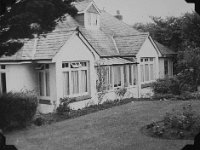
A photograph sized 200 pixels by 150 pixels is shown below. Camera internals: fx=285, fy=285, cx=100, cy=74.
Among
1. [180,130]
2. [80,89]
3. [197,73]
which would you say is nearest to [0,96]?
[80,89]

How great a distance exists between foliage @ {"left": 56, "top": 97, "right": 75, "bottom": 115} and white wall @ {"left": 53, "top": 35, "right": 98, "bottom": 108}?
0.20 meters

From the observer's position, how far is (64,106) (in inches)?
378

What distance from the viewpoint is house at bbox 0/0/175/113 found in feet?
27.9

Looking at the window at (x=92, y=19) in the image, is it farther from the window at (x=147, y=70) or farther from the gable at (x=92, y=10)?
the window at (x=147, y=70)

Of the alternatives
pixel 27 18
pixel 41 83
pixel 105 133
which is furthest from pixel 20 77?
pixel 105 133

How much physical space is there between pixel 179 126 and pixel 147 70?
349cm

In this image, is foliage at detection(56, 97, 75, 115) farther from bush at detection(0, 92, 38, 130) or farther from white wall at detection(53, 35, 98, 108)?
bush at detection(0, 92, 38, 130)

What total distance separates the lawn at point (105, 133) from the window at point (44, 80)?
1330 mm

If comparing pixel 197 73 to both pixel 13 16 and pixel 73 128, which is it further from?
pixel 13 16

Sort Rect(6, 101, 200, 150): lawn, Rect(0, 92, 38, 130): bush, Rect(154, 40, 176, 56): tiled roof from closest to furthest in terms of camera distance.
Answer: Rect(6, 101, 200, 150): lawn → Rect(0, 92, 38, 130): bush → Rect(154, 40, 176, 56): tiled roof

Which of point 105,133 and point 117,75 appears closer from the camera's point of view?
point 105,133

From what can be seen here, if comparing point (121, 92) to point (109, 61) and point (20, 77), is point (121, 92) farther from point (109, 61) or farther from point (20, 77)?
point (20, 77)

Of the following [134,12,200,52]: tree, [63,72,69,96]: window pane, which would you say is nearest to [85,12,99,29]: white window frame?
[134,12,200,52]: tree

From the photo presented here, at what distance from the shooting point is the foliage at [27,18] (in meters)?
5.95
